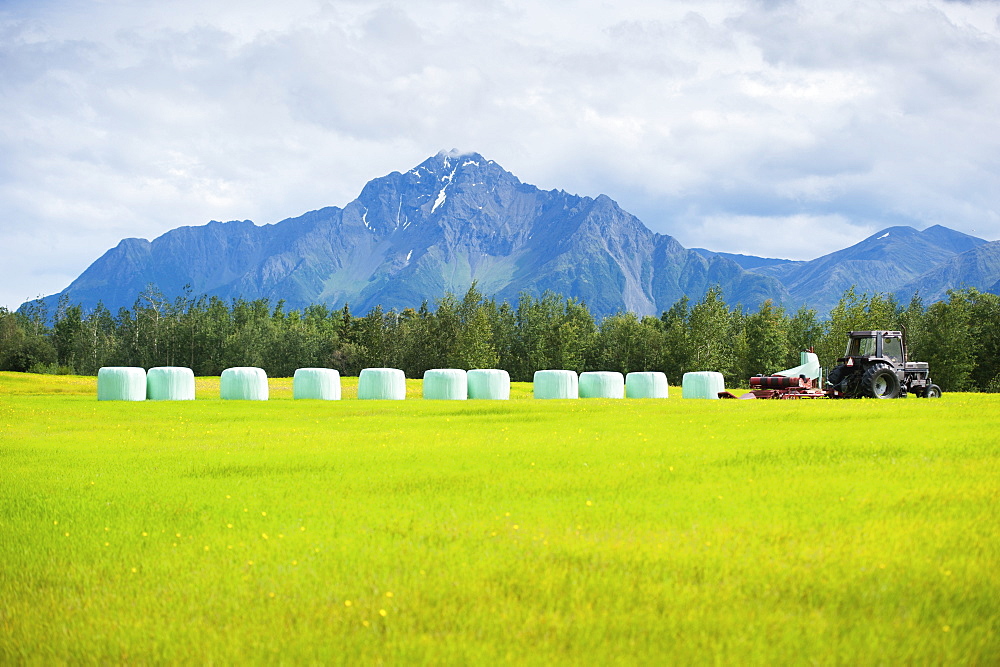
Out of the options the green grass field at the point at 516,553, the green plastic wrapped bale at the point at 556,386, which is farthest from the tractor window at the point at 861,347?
the green grass field at the point at 516,553

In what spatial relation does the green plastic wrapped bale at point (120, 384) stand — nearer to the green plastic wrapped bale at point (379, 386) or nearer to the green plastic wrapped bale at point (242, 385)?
the green plastic wrapped bale at point (242, 385)

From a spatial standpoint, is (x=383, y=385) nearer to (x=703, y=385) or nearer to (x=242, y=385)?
(x=242, y=385)

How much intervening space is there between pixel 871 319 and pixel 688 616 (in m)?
73.4

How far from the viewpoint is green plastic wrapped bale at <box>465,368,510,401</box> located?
35.1 metres

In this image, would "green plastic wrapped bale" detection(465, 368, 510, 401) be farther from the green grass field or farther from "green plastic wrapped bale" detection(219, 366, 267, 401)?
the green grass field

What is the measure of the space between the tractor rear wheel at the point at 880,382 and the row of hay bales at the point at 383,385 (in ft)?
33.0

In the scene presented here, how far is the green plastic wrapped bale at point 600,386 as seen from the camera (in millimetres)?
36062

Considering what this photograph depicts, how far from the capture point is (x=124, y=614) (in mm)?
6004

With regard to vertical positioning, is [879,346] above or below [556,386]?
above

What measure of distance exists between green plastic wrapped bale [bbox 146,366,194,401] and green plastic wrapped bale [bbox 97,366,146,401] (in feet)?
1.69

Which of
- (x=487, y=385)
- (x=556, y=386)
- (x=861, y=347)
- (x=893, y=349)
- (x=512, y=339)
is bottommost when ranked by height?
(x=556, y=386)

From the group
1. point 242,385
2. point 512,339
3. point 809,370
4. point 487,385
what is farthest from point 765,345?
point 242,385

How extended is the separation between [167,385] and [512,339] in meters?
73.7

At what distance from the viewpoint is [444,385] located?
111 feet
